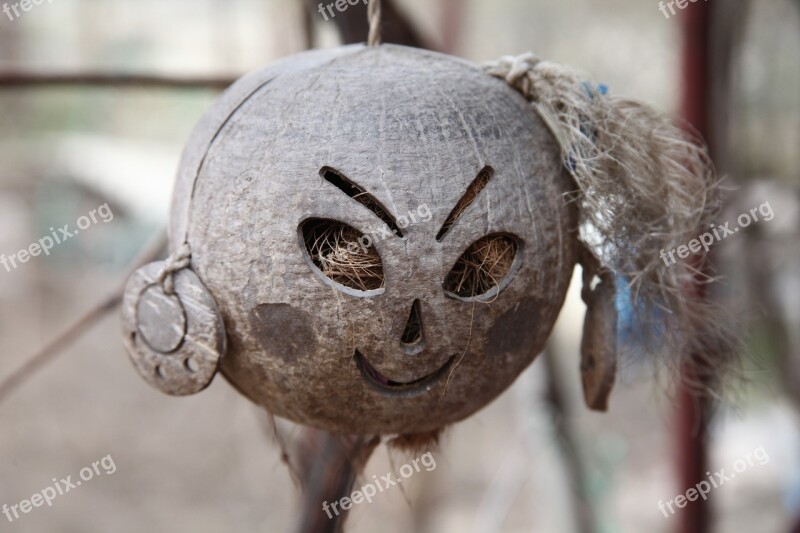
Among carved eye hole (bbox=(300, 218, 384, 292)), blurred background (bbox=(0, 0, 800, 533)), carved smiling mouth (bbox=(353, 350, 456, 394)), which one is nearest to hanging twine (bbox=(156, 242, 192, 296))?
carved eye hole (bbox=(300, 218, 384, 292))

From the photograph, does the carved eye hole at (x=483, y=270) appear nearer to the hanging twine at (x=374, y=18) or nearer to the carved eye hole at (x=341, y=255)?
the carved eye hole at (x=341, y=255)

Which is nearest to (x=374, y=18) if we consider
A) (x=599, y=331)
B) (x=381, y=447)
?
(x=599, y=331)

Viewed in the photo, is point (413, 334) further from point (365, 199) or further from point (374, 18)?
point (374, 18)

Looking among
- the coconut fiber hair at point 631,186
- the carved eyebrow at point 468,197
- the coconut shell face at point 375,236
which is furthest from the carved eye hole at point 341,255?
the coconut fiber hair at point 631,186

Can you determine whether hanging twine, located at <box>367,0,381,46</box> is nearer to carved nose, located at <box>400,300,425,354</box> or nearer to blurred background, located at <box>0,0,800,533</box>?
carved nose, located at <box>400,300,425,354</box>

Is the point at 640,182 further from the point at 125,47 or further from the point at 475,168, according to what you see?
the point at 125,47

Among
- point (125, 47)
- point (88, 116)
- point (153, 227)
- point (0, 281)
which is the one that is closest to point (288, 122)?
point (153, 227)
